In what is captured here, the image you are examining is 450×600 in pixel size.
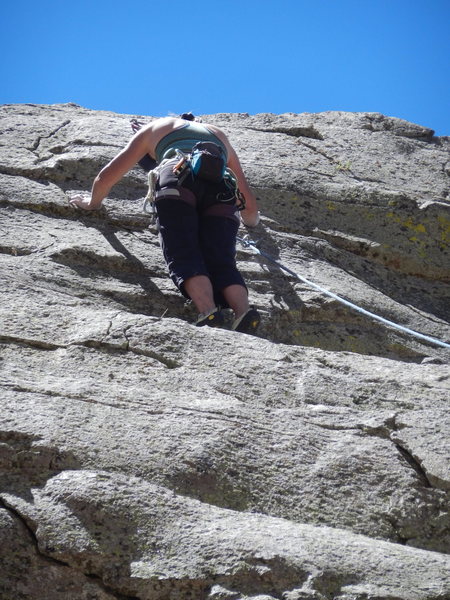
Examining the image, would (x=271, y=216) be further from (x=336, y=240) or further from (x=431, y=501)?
(x=431, y=501)

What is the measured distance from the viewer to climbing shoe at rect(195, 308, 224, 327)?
5.32m

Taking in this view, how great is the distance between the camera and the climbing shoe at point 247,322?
17.8ft

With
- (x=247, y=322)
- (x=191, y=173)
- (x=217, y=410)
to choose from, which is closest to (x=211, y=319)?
(x=247, y=322)

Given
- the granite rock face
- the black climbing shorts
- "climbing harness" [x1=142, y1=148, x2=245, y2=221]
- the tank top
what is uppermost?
the tank top

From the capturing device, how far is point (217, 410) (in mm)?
4141

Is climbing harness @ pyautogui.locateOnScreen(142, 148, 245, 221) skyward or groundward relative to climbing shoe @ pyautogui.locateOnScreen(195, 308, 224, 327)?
skyward

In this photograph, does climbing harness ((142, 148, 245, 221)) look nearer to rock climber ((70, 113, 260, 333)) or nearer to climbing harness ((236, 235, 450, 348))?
rock climber ((70, 113, 260, 333))

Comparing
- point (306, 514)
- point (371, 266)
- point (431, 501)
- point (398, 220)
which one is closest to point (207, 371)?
point (306, 514)

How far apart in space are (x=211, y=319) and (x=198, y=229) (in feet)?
2.47

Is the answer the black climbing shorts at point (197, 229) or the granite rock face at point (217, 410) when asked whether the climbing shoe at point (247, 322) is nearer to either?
the black climbing shorts at point (197, 229)

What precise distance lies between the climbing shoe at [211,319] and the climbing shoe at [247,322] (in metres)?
0.12

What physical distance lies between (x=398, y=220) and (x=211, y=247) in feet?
8.45

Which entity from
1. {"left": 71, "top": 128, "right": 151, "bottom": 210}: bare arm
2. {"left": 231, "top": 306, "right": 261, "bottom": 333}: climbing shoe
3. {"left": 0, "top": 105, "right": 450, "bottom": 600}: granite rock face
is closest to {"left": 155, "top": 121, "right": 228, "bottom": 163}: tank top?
{"left": 71, "top": 128, "right": 151, "bottom": 210}: bare arm

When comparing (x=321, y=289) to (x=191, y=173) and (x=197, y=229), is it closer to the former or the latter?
(x=197, y=229)
